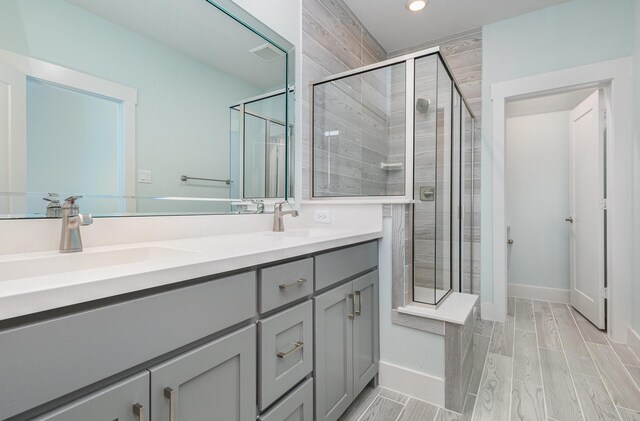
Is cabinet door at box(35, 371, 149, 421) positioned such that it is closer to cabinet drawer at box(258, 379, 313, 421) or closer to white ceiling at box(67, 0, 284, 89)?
cabinet drawer at box(258, 379, 313, 421)

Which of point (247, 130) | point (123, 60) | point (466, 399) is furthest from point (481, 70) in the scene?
point (123, 60)

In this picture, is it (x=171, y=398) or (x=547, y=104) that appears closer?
(x=171, y=398)

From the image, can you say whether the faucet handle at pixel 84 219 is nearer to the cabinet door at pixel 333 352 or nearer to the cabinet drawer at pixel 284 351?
the cabinet drawer at pixel 284 351

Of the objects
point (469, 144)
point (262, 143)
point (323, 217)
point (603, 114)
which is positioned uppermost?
point (603, 114)

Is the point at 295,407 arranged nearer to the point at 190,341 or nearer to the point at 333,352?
the point at 333,352

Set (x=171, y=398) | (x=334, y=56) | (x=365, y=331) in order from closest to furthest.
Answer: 1. (x=171, y=398)
2. (x=365, y=331)
3. (x=334, y=56)

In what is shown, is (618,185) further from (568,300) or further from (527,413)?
(527,413)

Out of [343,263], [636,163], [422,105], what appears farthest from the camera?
[636,163]

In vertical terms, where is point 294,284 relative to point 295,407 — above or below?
above

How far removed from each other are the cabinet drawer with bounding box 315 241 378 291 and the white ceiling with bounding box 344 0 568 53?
202 cm

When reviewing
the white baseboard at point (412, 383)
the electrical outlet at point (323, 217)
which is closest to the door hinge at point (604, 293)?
the white baseboard at point (412, 383)

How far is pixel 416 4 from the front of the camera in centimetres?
247

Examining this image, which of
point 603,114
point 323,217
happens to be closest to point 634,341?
point 603,114

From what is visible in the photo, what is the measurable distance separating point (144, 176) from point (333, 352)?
1055mm
